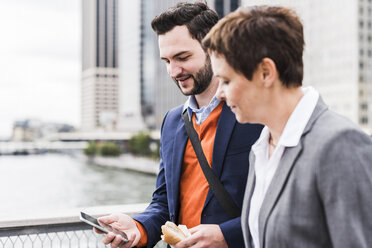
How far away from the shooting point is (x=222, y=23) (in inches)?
47.3

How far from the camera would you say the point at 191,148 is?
1.79m

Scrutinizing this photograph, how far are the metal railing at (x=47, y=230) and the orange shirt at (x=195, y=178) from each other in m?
0.85

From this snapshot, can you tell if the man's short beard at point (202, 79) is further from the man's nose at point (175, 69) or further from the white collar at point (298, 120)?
the white collar at point (298, 120)

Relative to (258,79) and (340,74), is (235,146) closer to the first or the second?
(258,79)

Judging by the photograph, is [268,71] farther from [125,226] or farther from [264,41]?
[125,226]

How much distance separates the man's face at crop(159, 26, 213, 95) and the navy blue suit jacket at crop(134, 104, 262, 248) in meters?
0.16

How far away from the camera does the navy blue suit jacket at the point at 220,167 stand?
5.31 ft

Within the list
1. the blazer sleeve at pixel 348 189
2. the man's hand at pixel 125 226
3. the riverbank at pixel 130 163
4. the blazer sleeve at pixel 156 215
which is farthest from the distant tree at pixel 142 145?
the blazer sleeve at pixel 348 189

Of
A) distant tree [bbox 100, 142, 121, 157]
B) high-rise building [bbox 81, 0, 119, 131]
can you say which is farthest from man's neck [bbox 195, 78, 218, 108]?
high-rise building [bbox 81, 0, 119, 131]

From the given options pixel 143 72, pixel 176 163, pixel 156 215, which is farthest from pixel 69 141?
pixel 176 163

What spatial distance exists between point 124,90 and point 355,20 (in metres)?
47.2

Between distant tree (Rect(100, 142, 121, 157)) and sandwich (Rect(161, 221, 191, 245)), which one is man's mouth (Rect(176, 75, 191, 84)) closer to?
sandwich (Rect(161, 221, 191, 245))

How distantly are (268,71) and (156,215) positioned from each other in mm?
1017

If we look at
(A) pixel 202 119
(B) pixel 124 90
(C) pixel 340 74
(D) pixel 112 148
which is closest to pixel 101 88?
(B) pixel 124 90
